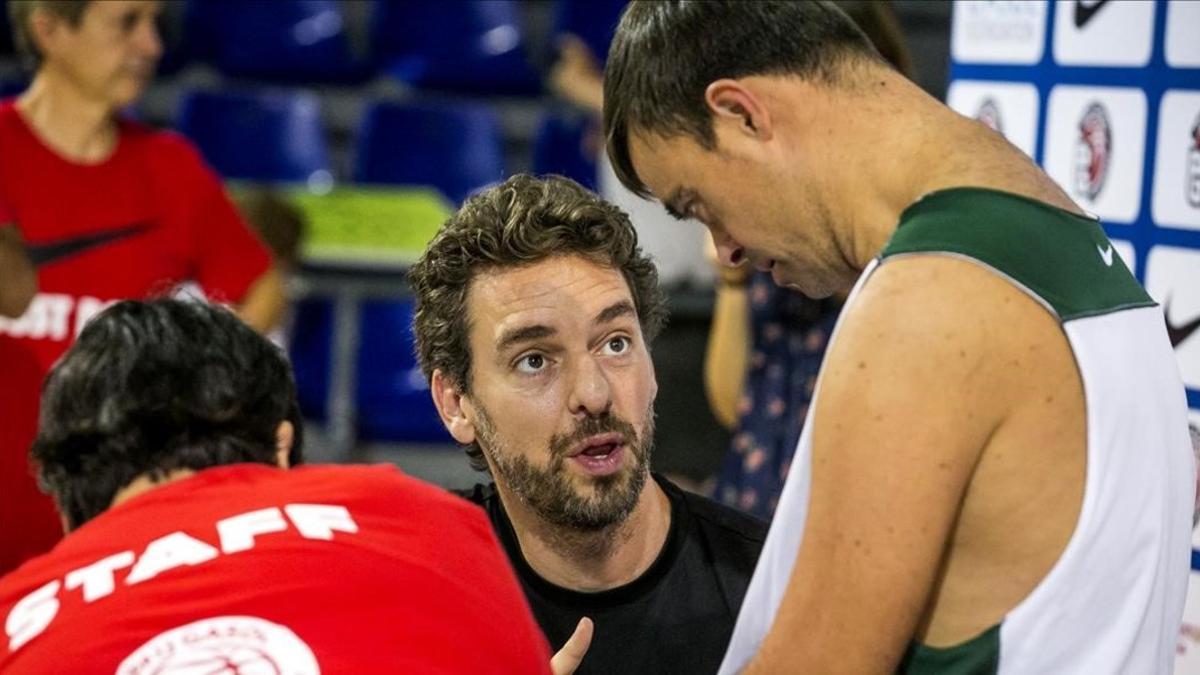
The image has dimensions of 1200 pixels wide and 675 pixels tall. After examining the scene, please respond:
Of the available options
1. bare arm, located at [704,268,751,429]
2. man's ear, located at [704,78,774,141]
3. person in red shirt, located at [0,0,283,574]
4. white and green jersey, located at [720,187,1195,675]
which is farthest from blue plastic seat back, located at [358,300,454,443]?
white and green jersey, located at [720,187,1195,675]

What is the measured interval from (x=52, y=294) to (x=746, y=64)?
213 centimetres

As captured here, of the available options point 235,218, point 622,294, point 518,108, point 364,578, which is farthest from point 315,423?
point 364,578

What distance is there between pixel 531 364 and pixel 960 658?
79 centimetres

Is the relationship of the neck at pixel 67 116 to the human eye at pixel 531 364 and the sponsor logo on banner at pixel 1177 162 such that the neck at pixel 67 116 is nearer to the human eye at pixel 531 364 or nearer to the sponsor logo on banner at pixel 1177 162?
the human eye at pixel 531 364

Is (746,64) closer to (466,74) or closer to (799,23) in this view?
(799,23)

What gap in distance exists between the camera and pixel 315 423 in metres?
5.73

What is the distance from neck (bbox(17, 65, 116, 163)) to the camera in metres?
3.62

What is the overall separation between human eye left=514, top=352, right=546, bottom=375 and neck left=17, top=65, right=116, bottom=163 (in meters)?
1.67

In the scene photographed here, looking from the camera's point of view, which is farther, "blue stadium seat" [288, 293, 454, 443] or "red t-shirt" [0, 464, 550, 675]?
"blue stadium seat" [288, 293, 454, 443]

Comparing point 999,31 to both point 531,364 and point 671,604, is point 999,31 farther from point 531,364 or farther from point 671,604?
point 671,604

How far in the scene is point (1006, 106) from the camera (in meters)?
2.89

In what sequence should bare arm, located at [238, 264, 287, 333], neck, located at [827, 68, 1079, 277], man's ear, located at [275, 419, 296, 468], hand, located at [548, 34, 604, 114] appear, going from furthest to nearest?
hand, located at [548, 34, 604, 114] < bare arm, located at [238, 264, 287, 333] < man's ear, located at [275, 419, 296, 468] < neck, located at [827, 68, 1079, 277]

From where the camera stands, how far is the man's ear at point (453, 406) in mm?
2385

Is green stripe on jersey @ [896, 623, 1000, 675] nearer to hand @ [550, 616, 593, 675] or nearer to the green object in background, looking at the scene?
hand @ [550, 616, 593, 675]
